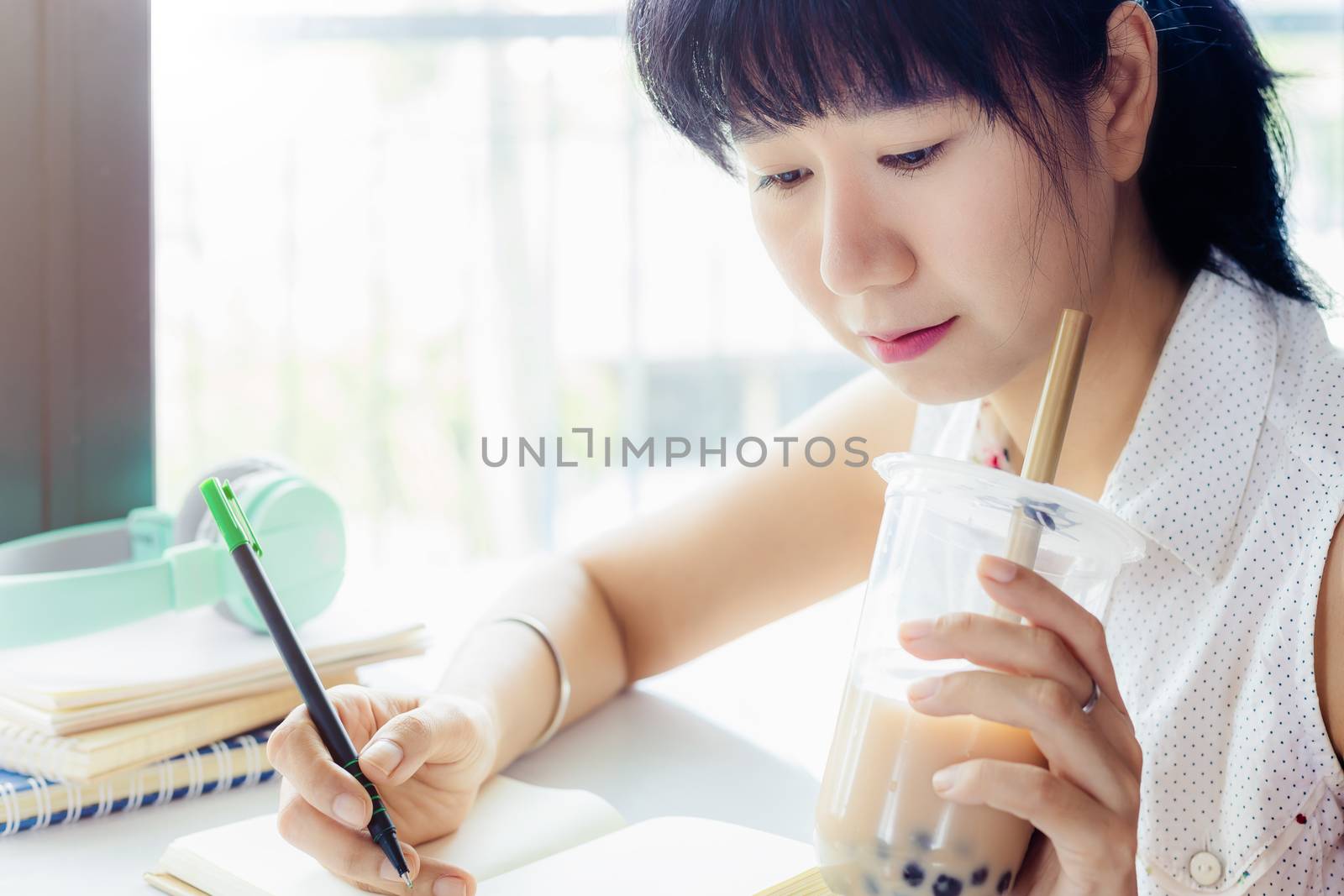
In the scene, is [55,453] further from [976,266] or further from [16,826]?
[976,266]

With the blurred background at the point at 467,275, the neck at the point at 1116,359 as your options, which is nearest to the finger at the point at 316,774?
the neck at the point at 1116,359

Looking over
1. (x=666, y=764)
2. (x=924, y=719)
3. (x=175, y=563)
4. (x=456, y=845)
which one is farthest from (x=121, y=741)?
(x=924, y=719)

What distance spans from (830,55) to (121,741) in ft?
1.91

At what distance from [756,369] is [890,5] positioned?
269 centimetres

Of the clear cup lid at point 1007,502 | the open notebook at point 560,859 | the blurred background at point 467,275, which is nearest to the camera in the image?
the clear cup lid at point 1007,502

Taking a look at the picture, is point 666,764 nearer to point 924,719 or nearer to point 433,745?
point 433,745

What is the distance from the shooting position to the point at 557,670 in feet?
3.00

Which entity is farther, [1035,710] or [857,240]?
[857,240]

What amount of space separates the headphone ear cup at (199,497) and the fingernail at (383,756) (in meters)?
0.35

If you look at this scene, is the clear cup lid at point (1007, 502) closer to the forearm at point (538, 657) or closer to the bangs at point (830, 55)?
the bangs at point (830, 55)

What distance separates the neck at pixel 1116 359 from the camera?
0.80 metres

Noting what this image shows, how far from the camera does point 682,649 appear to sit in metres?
1.04

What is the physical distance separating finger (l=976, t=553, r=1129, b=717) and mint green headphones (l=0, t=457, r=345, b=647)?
0.54m

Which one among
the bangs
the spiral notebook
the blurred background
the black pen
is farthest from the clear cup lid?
the blurred background
